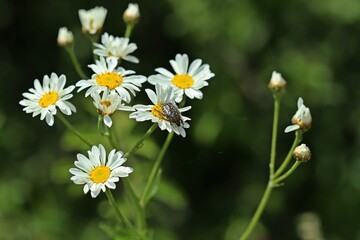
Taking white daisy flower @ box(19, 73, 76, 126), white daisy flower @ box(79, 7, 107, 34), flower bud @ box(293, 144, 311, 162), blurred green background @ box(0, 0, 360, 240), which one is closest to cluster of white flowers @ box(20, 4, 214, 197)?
white daisy flower @ box(19, 73, 76, 126)

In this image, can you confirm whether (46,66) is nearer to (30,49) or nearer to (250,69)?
(30,49)

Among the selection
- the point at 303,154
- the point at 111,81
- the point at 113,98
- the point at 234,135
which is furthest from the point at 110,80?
the point at 234,135

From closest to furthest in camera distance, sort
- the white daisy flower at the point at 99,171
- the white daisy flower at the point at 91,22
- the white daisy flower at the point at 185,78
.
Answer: the white daisy flower at the point at 99,171
the white daisy flower at the point at 185,78
the white daisy flower at the point at 91,22

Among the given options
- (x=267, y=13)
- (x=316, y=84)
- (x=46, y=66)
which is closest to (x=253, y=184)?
(x=316, y=84)

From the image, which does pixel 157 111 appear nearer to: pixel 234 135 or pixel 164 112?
pixel 164 112

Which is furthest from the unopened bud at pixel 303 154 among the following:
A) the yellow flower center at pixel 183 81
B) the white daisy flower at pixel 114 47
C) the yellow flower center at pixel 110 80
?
the white daisy flower at pixel 114 47

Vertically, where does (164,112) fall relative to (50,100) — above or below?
above

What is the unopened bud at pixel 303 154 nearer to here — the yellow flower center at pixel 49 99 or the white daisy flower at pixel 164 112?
the white daisy flower at pixel 164 112
